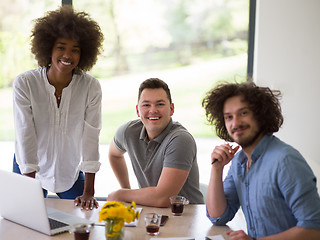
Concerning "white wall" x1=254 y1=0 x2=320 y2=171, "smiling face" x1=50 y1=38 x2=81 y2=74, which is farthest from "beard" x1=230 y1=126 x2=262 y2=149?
"white wall" x1=254 y1=0 x2=320 y2=171

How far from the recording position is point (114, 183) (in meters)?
5.21

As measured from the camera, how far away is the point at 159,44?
4910 millimetres

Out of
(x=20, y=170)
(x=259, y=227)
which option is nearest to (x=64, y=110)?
(x=20, y=170)

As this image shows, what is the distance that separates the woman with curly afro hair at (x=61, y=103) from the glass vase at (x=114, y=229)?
82 centimetres

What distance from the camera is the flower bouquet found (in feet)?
5.50

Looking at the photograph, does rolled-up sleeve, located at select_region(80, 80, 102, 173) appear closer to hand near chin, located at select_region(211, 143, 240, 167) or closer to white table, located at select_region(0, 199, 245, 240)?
white table, located at select_region(0, 199, 245, 240)

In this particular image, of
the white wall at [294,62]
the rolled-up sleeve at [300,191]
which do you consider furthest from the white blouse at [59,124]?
the white wall at [294,62]

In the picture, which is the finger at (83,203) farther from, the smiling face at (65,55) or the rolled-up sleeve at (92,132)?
the smiling face at (65,55)

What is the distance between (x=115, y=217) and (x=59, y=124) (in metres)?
1.11

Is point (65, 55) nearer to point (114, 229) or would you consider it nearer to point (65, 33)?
point (65, 33)

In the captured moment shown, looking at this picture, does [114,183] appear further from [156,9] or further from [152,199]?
[152,199]

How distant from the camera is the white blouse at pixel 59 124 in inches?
100

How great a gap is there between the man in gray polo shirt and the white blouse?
0.75 feet

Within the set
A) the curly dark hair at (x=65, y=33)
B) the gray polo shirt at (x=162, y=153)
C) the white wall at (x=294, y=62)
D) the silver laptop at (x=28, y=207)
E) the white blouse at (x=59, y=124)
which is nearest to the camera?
the silver laptop at (x=28, y=207)
